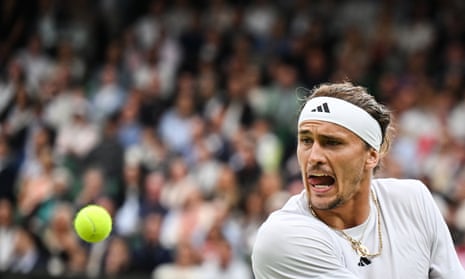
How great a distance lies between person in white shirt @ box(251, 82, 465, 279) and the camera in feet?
13.1

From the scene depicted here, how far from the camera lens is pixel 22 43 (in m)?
14.2

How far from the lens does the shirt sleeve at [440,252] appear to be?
4.15m

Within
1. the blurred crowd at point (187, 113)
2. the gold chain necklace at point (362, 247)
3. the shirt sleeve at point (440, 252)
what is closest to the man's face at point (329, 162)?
the gold chain necklace at point (362, 247)

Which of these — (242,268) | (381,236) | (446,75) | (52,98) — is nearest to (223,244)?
(242,268)

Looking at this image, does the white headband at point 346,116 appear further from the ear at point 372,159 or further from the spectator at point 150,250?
the spectator at point 150,250

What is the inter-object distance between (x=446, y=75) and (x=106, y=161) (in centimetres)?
420

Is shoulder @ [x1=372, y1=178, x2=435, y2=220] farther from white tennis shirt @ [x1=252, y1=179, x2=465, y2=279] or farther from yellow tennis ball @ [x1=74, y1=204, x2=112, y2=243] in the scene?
yellow tennis ball @ [x1=74, y1=204, x2=112, y2=243]

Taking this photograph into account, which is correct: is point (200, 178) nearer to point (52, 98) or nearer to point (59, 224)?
point (59, 224)

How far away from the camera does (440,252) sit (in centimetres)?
417

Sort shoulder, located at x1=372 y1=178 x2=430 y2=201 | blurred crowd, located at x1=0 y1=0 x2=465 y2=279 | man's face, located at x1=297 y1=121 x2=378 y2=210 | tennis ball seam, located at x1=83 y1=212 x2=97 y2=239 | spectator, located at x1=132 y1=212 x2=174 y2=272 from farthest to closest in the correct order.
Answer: blurred crowd, located at x1=0 y1=0 x2=465 y2=279 < spectator, located at x1=132 y1=212 x2=174 y2=272 < tennis ball seam, located at x1=83 y1=212 x2=97 y2=239 < shoulder, located at x1=372 y1=178 x2=430 y2=201 < man's face, located at x1=297 y1=121 x2=378 y2=210

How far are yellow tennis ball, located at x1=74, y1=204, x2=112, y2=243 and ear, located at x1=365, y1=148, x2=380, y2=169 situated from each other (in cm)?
185

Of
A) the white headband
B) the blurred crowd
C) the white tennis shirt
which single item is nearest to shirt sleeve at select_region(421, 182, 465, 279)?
the white tennis shirt

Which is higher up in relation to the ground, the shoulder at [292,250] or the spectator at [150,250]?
the shoulder at [292,250]

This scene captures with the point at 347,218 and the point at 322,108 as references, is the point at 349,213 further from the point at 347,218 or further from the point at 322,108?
the point at 322,108
